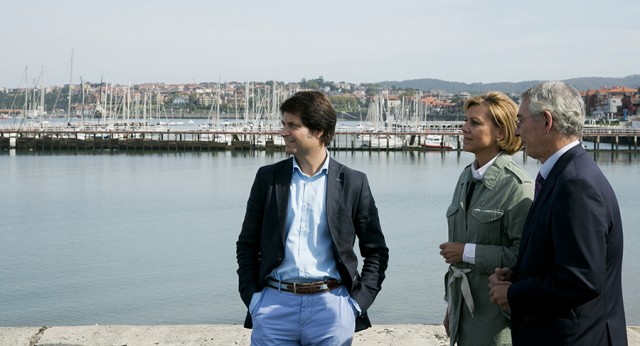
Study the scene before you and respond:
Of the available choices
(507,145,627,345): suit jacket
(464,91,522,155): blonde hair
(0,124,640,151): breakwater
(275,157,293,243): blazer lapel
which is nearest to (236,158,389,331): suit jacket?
(275,157,293,243): blazer lapel

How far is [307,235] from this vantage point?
351 cm

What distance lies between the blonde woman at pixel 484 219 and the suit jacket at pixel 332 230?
1.08 feet

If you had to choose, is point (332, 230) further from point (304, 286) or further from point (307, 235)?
point (304, 286)

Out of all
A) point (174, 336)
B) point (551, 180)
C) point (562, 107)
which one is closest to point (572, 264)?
point (551, 180)

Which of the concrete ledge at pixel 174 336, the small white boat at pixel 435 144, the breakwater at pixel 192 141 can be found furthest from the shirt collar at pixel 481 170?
the small white boat at pixel 435 144

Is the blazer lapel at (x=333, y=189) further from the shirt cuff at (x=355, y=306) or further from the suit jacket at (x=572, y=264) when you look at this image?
the suit jacket at (x=572, y=264)

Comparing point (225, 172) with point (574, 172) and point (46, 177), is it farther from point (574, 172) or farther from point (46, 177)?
point (574, 172)

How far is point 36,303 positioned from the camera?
15.2 metres

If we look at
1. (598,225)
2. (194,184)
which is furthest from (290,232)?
(194,184)

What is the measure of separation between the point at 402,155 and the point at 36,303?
54.9 metres

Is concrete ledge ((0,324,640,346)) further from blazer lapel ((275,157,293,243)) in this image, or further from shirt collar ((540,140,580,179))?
shirt collar ((540,140,580,179))

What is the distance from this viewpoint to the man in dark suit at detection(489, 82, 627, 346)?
9.02ft

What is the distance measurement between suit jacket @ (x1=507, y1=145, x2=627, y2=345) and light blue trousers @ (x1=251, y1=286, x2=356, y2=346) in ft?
2.51

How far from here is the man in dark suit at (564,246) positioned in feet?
9.02
